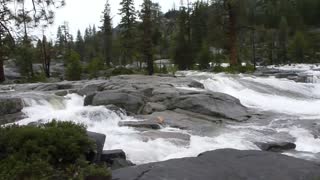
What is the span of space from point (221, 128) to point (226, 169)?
7.77 m

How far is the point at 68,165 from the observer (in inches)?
304

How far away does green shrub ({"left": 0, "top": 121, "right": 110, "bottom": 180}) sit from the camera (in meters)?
7.06

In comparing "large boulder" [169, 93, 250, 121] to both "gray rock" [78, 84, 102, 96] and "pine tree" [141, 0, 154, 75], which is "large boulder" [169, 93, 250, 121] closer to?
"gray rock" [78, 84, 102, 96]

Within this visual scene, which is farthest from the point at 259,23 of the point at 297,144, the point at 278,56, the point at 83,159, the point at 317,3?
the point at 83,159

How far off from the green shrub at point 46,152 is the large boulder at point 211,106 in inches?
387

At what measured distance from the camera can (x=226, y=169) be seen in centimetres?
785

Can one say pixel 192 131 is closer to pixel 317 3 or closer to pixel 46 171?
pixel 46 171

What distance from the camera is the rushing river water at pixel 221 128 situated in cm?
1225

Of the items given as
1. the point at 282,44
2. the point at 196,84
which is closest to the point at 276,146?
the point at 196,84

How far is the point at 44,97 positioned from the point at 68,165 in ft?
37.3

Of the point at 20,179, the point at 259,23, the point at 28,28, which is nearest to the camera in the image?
the point at 20,179

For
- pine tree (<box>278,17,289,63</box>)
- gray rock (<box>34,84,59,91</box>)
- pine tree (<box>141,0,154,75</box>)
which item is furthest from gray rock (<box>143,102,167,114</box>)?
pine tree (<box>278,17,289,63</box>)

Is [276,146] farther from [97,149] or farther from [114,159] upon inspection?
[97,149]

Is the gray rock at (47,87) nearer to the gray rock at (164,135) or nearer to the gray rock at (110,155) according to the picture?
the gray rock at (164,135)
